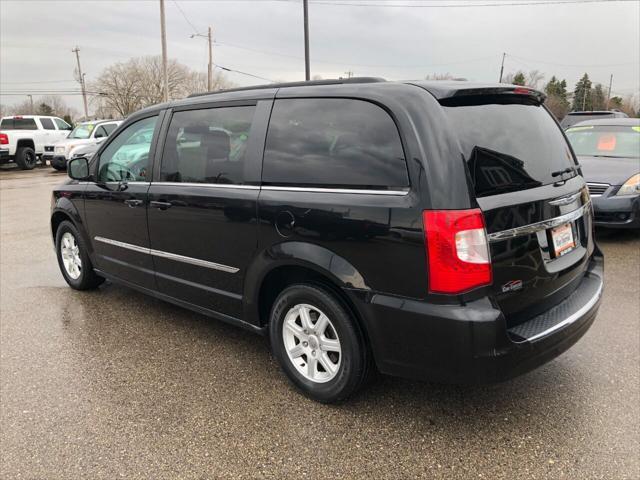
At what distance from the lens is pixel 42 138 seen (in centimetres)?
2112

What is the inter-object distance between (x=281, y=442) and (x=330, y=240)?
1.06m

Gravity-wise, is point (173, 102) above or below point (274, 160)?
above

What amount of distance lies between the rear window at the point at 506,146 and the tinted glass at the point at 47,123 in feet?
73.9

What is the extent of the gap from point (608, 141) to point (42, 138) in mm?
20921

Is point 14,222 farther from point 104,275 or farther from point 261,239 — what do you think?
point 261,239

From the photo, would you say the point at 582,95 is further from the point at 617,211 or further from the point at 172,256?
the point at 172,256

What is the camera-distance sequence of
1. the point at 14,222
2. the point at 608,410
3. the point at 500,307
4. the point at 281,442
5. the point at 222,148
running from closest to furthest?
the point at 500,307 < the point at 281,442 < the point at 608,410 < the point at 222,148 < the point at 14,222

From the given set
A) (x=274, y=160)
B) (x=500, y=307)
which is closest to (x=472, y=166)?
(x=500, y=307)

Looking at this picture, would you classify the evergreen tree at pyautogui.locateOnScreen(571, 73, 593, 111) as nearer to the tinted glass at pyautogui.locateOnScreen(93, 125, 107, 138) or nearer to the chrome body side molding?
the tinted glass at pyautogui.locateOnScreen(93, 125, 107, 138)

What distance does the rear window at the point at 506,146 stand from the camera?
8.04 feet

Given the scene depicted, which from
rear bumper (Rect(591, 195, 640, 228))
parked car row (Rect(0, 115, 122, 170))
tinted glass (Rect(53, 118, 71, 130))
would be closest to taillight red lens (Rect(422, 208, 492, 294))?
rear bumper (Rect(591, 195, 640, 228))

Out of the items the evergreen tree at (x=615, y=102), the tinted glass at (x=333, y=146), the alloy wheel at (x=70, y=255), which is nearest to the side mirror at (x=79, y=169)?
the alloy wheel at (x=70, y=255)

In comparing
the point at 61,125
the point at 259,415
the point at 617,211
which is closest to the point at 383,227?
the point at 259,415

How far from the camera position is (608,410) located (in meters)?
2.85
